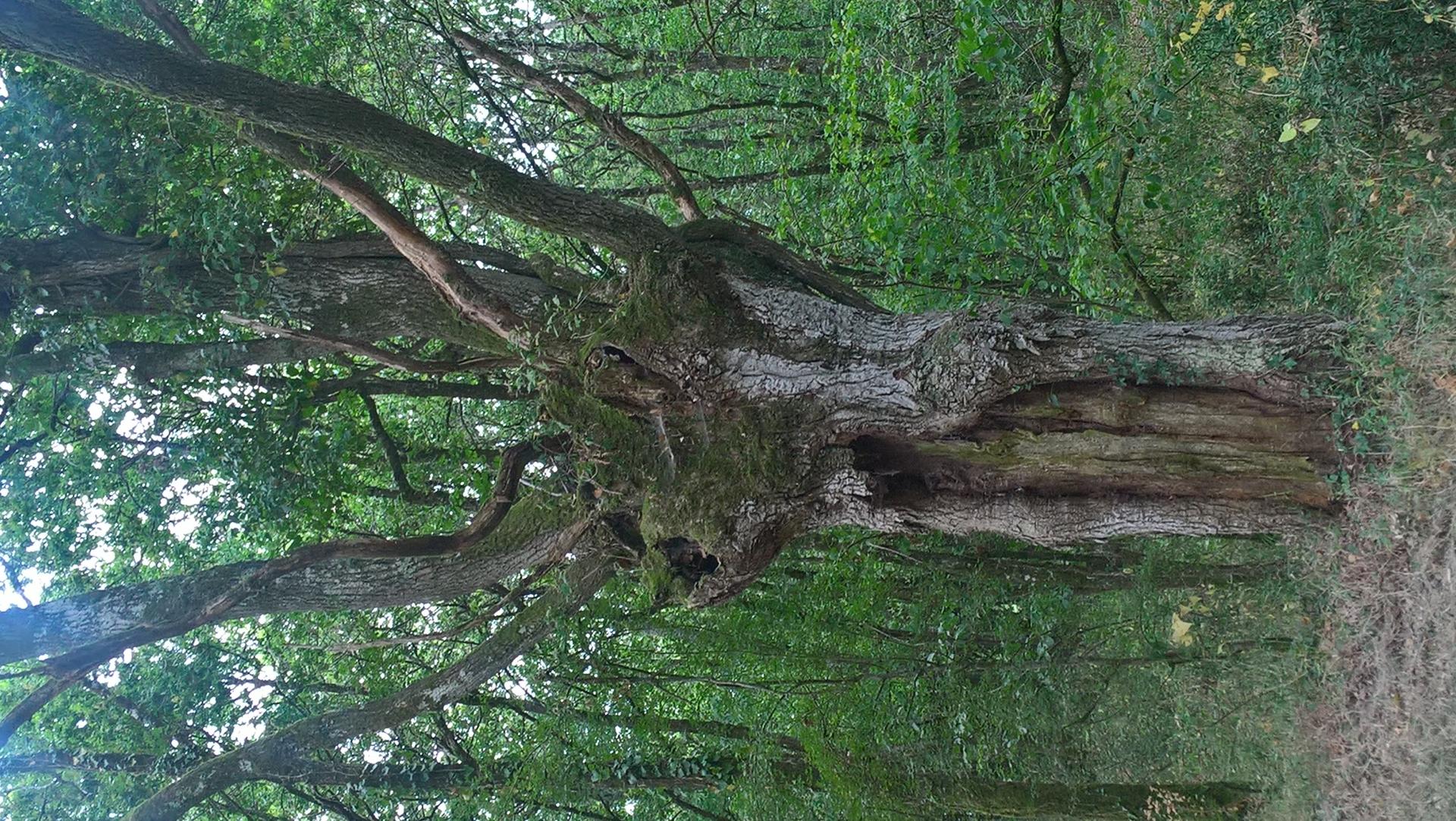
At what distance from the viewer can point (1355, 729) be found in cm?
511

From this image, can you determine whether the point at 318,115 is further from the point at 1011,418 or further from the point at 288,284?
the point at 1011,418

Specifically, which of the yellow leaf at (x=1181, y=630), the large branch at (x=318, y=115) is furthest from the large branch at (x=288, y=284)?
the yellow leaf at (x=1181, y=630)

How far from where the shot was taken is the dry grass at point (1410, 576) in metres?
4.22

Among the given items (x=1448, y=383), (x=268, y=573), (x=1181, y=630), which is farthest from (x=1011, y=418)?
(x=268, y=573)

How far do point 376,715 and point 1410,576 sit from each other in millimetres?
6317

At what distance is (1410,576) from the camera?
179 inches

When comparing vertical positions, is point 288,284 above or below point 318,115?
below

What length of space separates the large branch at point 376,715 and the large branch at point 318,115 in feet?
7.37

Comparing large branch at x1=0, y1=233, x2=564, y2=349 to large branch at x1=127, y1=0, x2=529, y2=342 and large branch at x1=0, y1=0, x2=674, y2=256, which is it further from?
large branch at x1=0, y1=0, x2=674, y2=256

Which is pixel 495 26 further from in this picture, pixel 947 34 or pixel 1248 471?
pixel 1248 471

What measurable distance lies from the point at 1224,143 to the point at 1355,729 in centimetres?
406

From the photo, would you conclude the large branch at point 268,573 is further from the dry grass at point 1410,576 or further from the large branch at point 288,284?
the dry grass at point 1410,576

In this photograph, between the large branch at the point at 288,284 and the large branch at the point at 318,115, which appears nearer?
the large branch at the point at 318,115

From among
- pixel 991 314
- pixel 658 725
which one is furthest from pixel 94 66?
pixel 658 725
